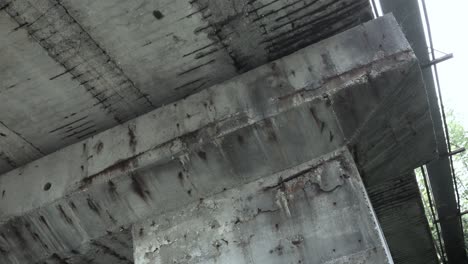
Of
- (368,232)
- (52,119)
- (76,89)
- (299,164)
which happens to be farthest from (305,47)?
(52,119)

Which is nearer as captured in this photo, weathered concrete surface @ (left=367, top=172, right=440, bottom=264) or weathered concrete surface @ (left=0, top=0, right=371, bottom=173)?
weathered concrete surface @ (left=0, top=0, right=371, bottom=173)

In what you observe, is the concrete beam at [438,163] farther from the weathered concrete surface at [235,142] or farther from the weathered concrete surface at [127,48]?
the weathered concrete surface at [127,48]

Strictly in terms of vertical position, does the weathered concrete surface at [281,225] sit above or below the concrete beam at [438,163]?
below

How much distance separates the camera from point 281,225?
2.96 meters

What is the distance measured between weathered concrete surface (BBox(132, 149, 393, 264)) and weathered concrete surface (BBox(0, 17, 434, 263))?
12 centimetres

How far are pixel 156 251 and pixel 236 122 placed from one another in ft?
3.88

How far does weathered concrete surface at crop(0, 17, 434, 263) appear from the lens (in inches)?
115

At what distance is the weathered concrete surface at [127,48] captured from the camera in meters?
2.74

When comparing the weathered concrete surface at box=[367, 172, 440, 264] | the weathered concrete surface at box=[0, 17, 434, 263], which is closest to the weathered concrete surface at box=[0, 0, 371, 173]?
the weathered concrete surface at box=[0, 17, 434, 263]

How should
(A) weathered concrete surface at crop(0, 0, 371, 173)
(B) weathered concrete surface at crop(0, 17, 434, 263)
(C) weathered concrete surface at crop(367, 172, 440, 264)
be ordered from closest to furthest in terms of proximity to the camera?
1. (A) weathered concrete surface at crop(0, 0, 371, 173)
2. (B) weathered concrete surface at crop(0, 17, 434, 263)
3. (C) weathered concrete surface at crop(367, 172, 440, 264)

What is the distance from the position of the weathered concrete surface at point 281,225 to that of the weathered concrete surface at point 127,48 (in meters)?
0.92

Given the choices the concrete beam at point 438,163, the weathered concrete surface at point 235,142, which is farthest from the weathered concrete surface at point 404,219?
the weathered concrete surface at point 235,142

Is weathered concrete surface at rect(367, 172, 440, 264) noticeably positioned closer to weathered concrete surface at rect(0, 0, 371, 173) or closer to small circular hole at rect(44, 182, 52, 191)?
weathered concrete surface at rect(0, 0, 371, 173)

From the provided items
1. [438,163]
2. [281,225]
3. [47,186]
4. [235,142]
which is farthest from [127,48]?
[438,163]
